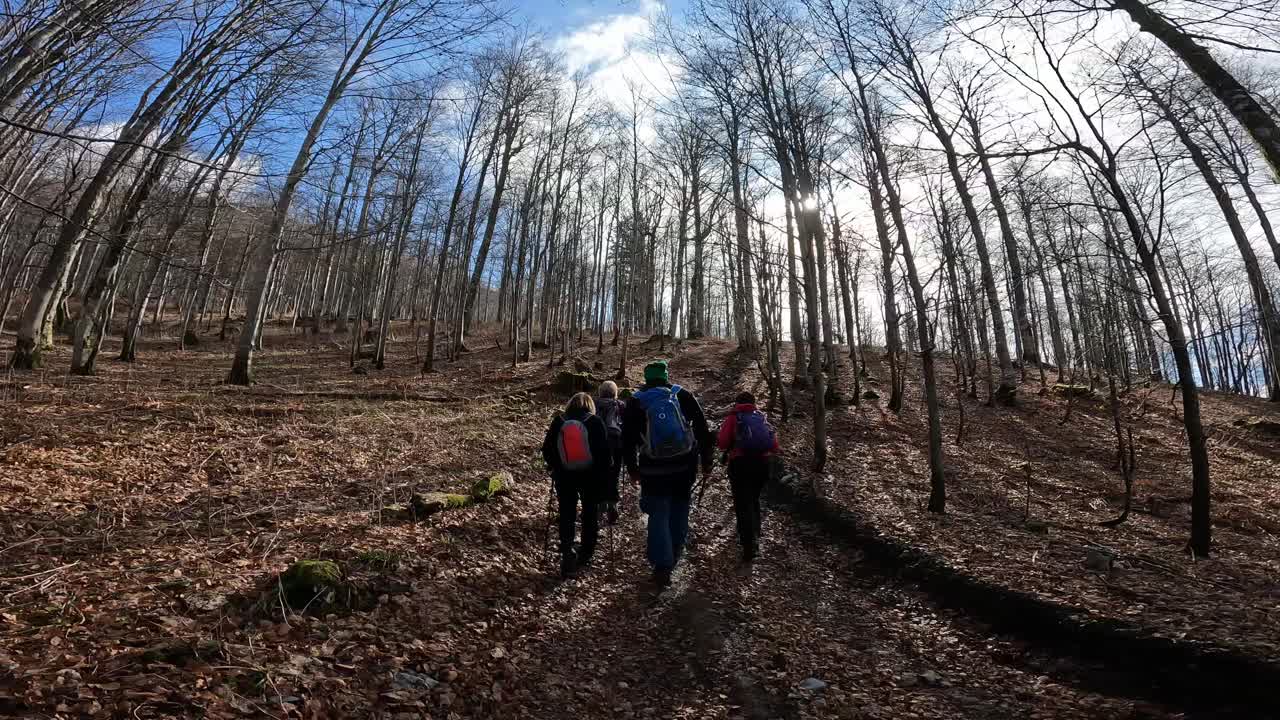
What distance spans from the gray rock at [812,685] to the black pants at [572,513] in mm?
2394

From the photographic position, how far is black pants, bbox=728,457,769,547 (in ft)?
20.3

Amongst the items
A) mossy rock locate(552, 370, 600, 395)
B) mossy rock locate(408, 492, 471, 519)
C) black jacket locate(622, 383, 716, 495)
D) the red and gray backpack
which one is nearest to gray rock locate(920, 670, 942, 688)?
black jacket locate(622, 383, 716, 495)

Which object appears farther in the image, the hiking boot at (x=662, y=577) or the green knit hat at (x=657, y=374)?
the green knit hat at (x=657, y=374)

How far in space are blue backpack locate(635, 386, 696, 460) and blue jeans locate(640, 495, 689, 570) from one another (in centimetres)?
47

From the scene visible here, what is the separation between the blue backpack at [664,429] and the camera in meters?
5.24

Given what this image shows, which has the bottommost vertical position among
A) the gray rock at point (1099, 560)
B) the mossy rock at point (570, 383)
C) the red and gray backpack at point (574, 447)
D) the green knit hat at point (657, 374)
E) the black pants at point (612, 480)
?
the gray rock at point (1099, 560)

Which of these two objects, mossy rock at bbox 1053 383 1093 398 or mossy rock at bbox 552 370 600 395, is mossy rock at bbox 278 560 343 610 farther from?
mossy rock at bbox 1053 383 1093 398

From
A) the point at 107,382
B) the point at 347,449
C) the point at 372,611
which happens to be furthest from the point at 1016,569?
the point at 107,382

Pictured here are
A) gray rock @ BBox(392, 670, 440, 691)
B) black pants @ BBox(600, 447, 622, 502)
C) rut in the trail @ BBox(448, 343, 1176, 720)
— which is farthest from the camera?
black pants @ BBox(600, 447, 622, 502)

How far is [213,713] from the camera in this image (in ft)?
8.52

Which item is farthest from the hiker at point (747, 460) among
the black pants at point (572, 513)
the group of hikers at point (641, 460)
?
the black pants at point (572, 513)

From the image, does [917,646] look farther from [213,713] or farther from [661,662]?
[213,713]

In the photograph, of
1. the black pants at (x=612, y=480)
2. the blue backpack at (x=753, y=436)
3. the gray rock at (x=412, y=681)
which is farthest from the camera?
the blue backpack at (x=753, y=436)

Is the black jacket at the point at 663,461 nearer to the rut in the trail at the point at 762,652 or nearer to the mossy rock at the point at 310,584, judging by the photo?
the rut in the trail at the point at 762,652
